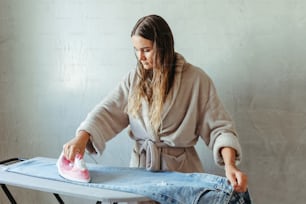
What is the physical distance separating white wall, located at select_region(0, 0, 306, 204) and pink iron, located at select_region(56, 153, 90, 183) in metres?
0.43

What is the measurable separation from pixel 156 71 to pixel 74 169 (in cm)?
36

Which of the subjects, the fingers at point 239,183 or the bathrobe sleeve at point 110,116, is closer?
the fingers at point 239,183

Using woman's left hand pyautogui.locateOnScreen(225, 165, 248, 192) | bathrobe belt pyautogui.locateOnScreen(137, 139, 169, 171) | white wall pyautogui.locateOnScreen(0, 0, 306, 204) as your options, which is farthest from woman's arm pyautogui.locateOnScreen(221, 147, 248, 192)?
white wall pyautogui.locateOnScreen(0, 0, 306, 204)

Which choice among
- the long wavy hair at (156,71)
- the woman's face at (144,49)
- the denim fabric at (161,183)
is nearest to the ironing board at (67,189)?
the denim fabric at (161,183)

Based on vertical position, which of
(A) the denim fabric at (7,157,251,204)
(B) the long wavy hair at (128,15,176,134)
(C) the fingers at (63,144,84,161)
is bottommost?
(A) the denim fabric at (7,157,251,204)

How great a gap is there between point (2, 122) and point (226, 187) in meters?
1.08

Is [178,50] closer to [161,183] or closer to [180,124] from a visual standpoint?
[180,124]

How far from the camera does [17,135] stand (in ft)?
5.75

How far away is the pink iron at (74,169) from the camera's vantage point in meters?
1.13

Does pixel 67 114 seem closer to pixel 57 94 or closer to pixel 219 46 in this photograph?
pixel 57 94

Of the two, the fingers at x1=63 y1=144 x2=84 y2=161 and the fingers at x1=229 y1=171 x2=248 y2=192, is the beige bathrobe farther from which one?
the fingers at x1=229 y1=171 x2=248 y2=192

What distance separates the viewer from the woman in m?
1.21

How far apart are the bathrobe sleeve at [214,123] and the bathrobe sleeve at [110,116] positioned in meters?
0.24

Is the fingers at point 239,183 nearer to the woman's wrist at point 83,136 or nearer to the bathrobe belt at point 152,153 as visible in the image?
the bathrobe belt at point 152,153
